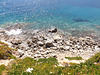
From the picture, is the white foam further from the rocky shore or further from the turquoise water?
the turquoise water

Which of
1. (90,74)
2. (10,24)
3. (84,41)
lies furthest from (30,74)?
(10,24)

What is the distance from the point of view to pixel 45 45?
2447 centimetres

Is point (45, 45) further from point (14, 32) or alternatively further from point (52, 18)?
point (52, 18)

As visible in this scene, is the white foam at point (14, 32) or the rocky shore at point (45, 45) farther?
the white foam at point (14, 32)

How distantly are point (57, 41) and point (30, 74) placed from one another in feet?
56.4

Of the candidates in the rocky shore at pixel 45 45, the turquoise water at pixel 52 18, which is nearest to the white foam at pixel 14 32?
the rocky shore at pixel 45 45

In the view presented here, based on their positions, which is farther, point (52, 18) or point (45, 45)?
point (52, 18)

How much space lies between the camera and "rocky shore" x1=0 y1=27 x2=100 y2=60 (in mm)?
21297

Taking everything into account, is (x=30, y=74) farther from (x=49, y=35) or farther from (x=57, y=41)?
(x=49, y=35)

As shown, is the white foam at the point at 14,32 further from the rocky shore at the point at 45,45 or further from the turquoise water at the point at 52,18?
the turquoise water at the point at 52,18

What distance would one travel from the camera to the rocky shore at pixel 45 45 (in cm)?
2130

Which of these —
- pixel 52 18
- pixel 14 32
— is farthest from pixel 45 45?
pixel 52 18

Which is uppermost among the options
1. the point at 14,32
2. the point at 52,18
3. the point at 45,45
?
the point at 52,18

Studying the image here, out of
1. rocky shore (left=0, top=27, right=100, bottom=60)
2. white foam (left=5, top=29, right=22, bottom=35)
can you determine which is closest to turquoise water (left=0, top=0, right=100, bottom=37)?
white foam (left=5, top=29, right=22, bottom=35)
